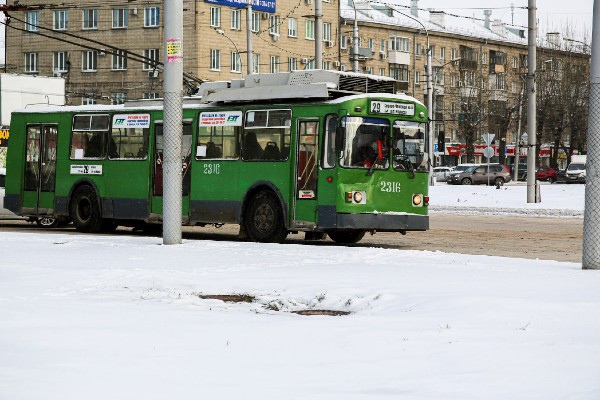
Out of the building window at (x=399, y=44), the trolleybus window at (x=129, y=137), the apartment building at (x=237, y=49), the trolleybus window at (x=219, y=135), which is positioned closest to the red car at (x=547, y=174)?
the apartment building at (x=237, y=49)

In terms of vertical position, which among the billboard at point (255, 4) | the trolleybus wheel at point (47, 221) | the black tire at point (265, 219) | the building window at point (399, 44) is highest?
the building window at point (399, 44)

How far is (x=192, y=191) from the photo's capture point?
933 inches

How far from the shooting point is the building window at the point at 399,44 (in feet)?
380

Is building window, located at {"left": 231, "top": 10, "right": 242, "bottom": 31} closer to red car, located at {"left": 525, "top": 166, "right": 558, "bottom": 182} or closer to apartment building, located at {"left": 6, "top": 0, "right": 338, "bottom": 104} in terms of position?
apartment building, located at {"left": 6, "top": 0, "right": 338, "bottom": 104}

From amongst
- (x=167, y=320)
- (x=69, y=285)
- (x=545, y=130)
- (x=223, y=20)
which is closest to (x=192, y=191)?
(x=69, y=285)

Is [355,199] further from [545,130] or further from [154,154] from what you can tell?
[545,130]

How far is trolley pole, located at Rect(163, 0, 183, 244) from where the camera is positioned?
2020 centimetres

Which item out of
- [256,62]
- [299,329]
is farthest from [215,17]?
[299,329]

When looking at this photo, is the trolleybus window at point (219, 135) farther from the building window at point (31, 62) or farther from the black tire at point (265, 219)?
the building window at point (31, 62)

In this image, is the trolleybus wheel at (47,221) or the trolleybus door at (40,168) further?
the trolleybus wheel at (47,221)

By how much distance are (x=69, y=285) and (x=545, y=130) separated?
287ft

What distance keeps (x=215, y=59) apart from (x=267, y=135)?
2688 inches

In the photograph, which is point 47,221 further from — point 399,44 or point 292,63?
point 399,44

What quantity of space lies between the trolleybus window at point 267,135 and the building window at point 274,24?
72544 millimetres
